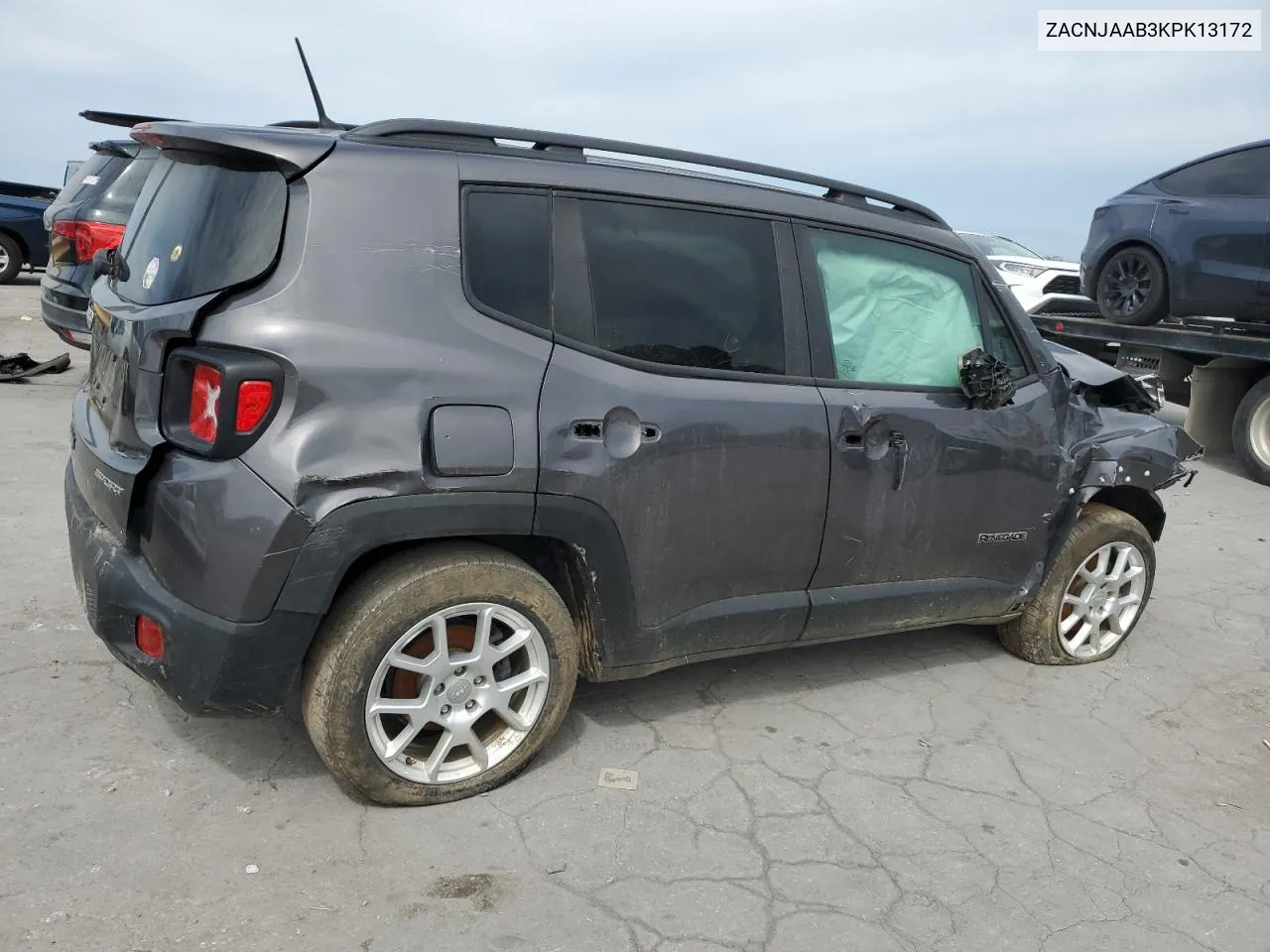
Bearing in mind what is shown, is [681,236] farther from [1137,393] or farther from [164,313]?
[1137,393]

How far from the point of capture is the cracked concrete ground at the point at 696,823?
248 centimetres

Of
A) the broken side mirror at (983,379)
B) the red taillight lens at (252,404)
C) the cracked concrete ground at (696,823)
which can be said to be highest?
the broken side mirror at (983,379)

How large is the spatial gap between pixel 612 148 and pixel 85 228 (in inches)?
214

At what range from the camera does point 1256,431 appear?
829 cm

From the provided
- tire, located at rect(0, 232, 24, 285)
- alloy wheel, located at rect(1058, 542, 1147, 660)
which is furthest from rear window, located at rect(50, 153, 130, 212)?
tire, located at rect(0, 232, 24, 285)

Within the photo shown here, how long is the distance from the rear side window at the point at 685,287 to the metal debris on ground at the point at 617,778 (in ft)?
4.15

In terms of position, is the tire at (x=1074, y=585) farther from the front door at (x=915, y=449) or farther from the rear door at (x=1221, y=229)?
the rear door at (x=1221, y=229)

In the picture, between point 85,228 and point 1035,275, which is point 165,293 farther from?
point 1035,275

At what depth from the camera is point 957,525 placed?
3.70 meters

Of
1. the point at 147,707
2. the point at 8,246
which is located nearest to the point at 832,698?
the point at 147,707

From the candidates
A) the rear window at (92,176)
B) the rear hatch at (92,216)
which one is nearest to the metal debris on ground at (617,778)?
the rear hatch at (92,216)

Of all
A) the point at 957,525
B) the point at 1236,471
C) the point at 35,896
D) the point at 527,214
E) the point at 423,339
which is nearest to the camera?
the point at 35,896

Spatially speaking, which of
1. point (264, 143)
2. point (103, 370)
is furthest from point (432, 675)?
point (264, 143)

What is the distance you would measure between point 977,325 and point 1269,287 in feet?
18.3
